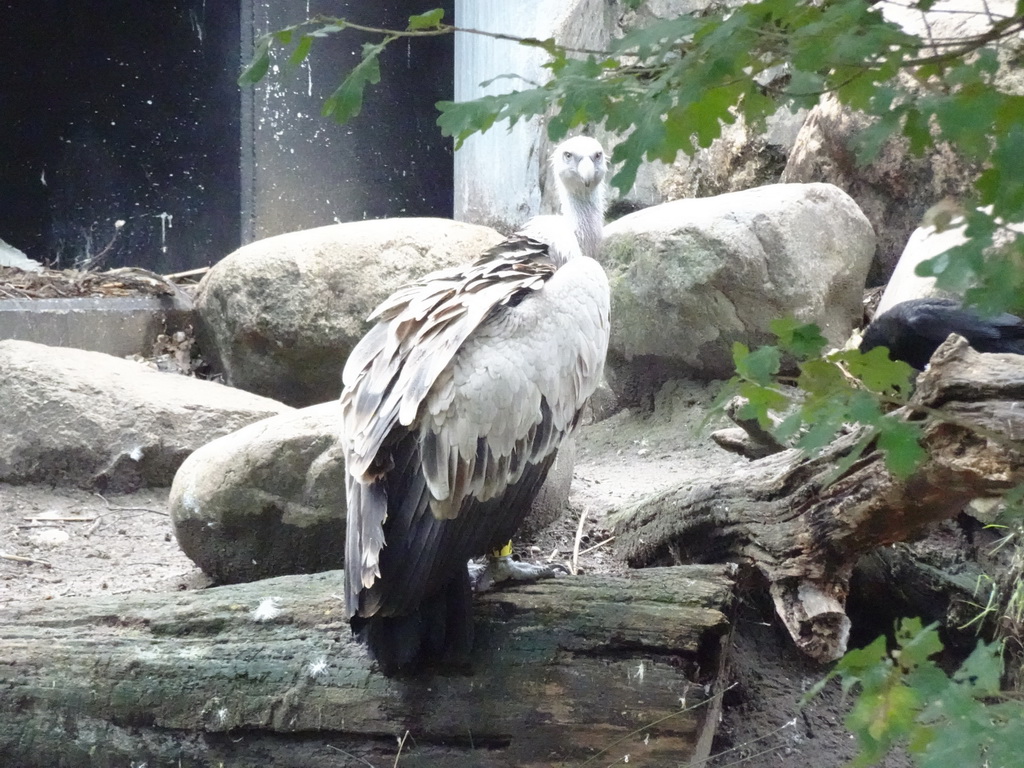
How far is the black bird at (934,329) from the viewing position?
3.24 meters

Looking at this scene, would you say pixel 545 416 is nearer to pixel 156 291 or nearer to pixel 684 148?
pixel 684 148

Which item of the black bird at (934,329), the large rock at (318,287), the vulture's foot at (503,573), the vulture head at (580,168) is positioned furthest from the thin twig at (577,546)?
the large rock at (318,287)

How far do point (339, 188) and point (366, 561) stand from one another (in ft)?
19.8

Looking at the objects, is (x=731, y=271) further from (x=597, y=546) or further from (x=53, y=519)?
(x=53, y=519)

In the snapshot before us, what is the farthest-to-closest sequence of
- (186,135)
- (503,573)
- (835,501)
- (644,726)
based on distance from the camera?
(186,135) → (503,573) → (835,501) → (644,726)

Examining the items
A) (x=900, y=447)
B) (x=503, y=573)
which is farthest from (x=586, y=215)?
(x=900, y=447)

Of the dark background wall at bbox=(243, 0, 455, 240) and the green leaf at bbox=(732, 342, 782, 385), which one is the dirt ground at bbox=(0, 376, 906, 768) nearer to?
the green leaf at bbox=(732, 342, 782, 385)

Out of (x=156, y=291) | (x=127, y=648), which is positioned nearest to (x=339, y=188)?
(x=156, y=291)

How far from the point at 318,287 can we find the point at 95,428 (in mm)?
1476

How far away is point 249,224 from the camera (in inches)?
300

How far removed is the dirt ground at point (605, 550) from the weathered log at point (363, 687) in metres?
0.51

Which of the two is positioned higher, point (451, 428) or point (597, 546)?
point (451, 428)

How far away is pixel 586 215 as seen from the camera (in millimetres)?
4219

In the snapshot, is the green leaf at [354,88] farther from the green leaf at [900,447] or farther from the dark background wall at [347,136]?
the dark background wall at [347,136]
